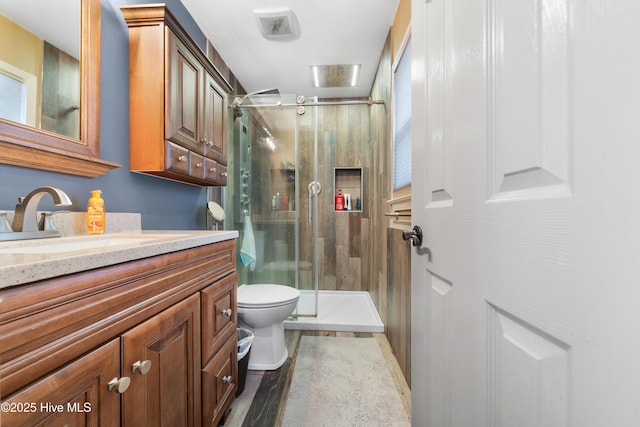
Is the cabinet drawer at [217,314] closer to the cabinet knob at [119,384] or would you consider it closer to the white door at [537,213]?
the cabinet knob at [119,384]

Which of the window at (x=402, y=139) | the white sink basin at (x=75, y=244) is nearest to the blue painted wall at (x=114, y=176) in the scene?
the white sink basin at (x=75, y=244)

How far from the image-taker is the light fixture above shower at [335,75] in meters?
2.52

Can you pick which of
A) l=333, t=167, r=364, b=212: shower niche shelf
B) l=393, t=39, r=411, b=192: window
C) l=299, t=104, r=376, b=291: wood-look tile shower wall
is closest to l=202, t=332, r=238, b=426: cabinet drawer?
l=393, t=39, r=411, b=192: window

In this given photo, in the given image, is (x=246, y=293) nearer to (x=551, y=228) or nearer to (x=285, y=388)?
(x=285, y=388)

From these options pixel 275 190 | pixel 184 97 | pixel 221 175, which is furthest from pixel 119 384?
pixel 275 190

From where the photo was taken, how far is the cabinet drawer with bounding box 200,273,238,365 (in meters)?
0.97

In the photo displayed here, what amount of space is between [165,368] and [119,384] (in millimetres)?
175

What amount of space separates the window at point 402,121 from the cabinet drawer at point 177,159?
1.30 metres

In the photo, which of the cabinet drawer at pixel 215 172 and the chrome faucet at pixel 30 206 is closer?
the chrome faucet at pixel 30 206

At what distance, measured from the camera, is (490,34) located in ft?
1.71

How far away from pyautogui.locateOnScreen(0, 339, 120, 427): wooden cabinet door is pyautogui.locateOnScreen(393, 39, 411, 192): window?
1.52m

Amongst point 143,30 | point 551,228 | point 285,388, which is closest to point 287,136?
point 143,30

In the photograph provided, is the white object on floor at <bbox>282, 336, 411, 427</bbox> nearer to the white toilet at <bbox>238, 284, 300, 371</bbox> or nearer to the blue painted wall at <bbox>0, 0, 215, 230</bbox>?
the white toilet at <bbox>238, 284, 300, 371</bbox>

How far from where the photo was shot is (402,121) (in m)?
1.78
